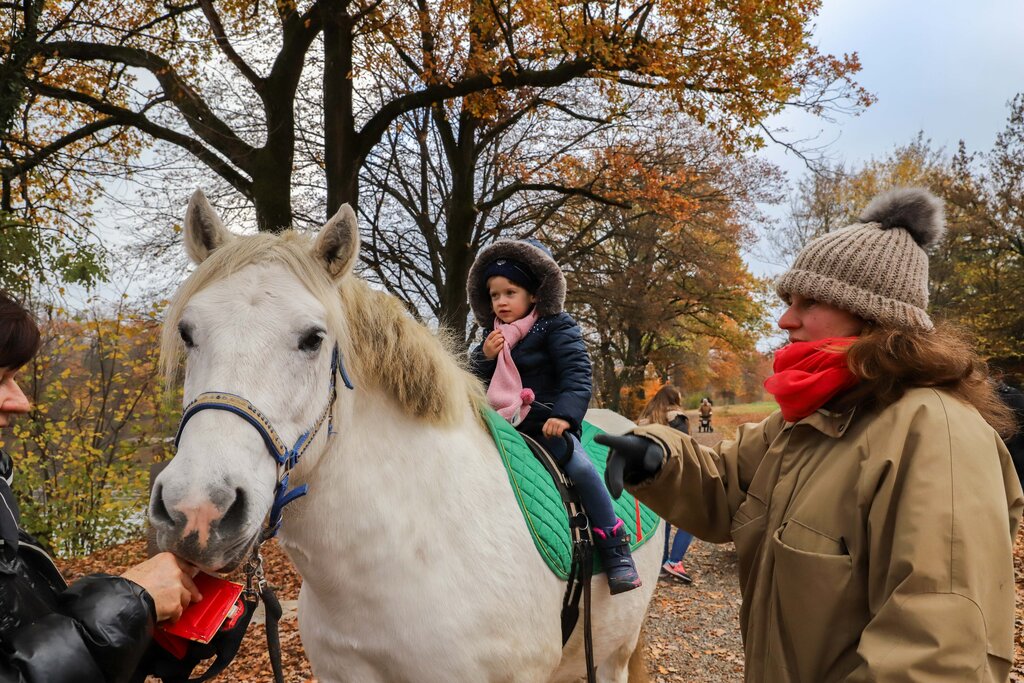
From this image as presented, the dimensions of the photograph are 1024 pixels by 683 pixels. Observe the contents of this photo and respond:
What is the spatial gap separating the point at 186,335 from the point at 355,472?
2.20 ft

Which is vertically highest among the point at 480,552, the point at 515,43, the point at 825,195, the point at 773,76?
the point at 825,195

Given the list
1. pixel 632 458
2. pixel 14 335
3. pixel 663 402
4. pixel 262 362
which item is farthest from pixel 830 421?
pixel 663 402

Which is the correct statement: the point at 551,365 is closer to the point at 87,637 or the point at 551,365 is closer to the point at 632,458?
the point at 632,458

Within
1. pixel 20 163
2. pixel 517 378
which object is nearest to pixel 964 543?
pixel 517 378

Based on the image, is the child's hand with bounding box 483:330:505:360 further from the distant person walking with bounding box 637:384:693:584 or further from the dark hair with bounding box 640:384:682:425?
the dark hair with bounding box 640:384:682:425

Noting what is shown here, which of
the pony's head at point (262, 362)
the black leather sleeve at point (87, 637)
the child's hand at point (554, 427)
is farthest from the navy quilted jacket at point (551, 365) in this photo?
the black leather sleeve at point (87, 637)

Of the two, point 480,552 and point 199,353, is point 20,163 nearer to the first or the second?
point 199,353

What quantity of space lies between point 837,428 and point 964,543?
14.8 inches

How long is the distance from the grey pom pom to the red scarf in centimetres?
35

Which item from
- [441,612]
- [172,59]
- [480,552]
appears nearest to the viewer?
[441,612]

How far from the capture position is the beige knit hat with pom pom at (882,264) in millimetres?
1530

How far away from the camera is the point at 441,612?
1.99 metres

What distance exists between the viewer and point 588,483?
2832mm

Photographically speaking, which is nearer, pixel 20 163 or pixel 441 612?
pixel 441 612
